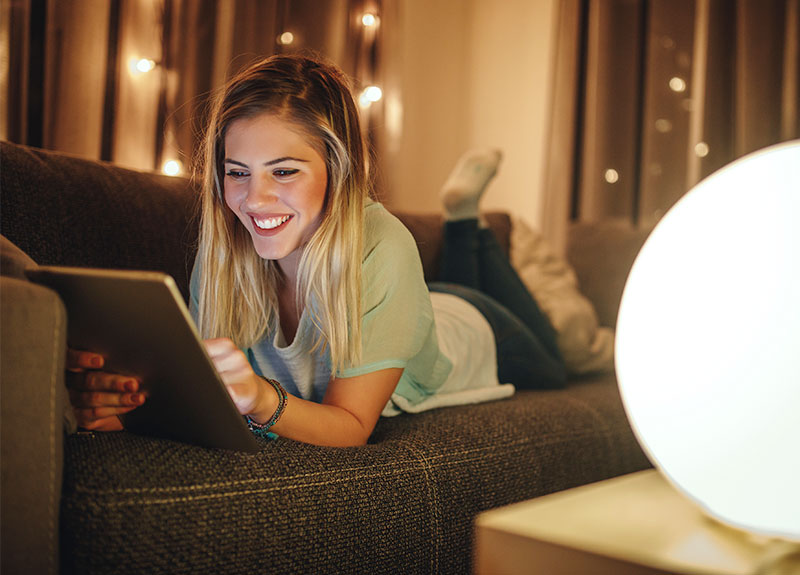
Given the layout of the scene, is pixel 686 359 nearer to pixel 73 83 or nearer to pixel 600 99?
pixel 73 83

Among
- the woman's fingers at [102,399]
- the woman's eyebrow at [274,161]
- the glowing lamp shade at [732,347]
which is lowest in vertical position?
the woman's fingers at [102,399]

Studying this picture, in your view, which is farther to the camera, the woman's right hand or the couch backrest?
the couch backrest

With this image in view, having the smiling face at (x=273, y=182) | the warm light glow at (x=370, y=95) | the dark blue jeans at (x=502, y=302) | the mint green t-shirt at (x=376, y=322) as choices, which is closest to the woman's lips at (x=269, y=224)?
the smiling face at (x=273, y=182)

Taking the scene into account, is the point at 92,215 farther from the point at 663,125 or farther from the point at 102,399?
the point at 663,125

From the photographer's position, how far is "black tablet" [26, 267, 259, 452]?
22.7 inches

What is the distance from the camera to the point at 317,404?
0.84m

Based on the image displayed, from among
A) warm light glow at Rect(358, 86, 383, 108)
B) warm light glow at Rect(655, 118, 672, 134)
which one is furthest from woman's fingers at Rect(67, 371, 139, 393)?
warm light glow at Rect(655, 118, 672, 134)

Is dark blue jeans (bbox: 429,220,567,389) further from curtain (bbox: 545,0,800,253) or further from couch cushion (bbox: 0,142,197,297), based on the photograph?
curtain (bbox: 545,0,800,253)

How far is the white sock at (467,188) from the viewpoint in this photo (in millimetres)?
1590

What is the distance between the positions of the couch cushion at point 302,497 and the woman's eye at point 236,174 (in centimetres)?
30

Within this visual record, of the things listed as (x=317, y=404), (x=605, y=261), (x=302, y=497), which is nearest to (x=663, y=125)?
(x=605, y=261)

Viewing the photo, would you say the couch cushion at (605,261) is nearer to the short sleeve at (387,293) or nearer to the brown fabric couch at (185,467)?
the brown fabric couch at (185,467)

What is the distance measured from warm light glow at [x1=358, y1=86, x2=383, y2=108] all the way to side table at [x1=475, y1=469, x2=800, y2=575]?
2.82 metres

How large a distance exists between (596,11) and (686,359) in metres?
3.17
